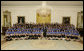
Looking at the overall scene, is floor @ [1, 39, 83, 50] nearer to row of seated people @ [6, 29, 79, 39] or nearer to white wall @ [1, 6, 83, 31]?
row of seated people @ [6, 29, 79, 39]

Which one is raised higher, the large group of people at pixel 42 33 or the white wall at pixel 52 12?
the white wall at pixel 52 12

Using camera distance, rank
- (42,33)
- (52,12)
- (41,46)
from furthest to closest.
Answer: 1. (52,12)
2. (42,33)
3. (41,46)

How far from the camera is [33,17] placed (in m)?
9.37

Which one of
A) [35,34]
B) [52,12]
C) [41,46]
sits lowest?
[41,46]

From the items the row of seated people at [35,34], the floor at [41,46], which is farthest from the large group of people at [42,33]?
the floor at [41,46]

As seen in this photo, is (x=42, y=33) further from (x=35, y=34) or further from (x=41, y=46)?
(x=41, y=46)

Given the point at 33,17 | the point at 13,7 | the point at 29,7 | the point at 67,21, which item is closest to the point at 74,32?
the point at 67,21

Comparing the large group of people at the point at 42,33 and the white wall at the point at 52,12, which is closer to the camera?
the large group of people at the point at 42,33

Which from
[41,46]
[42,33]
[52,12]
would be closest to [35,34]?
[42,33]

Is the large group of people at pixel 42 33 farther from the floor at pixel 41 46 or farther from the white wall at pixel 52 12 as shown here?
the white wall at pixel 52 12

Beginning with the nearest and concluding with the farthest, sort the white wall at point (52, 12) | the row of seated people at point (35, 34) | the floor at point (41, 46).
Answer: the floor at point (41, 46) → the row of seated people at point (35, 34) → the white wall at point (52, 12)

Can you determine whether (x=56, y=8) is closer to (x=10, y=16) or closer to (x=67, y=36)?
(x=67, y=36)

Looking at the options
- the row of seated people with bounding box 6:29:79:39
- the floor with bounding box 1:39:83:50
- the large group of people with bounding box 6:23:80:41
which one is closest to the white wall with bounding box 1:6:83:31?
the large group of people with bounding box 6:23:80:41

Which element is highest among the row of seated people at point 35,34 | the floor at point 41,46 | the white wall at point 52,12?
the white wall at point 52,12
